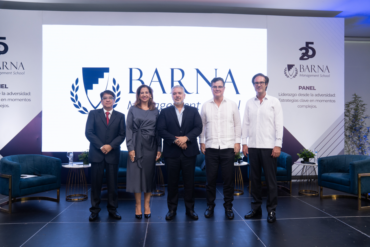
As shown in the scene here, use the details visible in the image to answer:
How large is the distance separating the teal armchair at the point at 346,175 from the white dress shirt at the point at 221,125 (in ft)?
6.64

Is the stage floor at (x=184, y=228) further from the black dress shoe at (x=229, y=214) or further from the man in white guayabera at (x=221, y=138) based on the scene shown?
the man in white guayabera at (x=221, y=138)

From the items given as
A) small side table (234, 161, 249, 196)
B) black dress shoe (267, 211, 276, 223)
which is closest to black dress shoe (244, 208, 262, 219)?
black dress shoe (267, 211, 276, 223)

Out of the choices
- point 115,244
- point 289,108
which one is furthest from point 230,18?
point 115,244

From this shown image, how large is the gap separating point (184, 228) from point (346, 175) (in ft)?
9.66

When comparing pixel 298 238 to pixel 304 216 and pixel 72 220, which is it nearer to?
pixel 304 216

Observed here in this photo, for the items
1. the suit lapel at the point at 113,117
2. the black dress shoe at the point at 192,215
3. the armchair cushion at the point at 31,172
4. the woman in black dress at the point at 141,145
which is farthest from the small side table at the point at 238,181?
the armchair cushion at the point at 31,172

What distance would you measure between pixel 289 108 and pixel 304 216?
3.04m

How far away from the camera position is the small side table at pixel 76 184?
181 inches

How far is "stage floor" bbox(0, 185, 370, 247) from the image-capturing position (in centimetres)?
278

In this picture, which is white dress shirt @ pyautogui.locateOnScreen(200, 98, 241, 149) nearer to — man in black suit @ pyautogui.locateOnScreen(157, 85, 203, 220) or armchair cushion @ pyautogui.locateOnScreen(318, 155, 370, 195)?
man in black suit @ pyautogui.locateOnScreen(157, 85, 203, 220)

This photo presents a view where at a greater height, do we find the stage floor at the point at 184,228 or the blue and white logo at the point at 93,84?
the blue and white logo at the point at 93,84

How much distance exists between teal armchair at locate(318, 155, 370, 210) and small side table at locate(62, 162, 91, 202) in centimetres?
415

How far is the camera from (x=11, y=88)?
5.67m

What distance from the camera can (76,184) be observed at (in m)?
5.73
